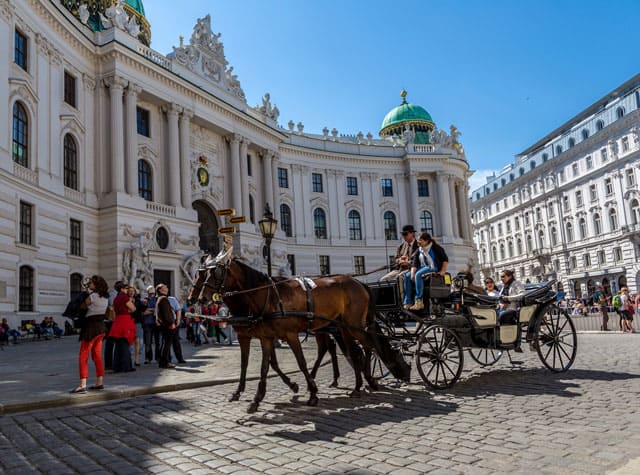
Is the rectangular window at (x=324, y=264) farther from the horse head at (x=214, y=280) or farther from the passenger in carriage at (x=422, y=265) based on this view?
the horse head at (x=214, y=280)

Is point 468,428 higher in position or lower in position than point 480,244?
lower

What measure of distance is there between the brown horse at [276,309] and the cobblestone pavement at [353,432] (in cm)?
73

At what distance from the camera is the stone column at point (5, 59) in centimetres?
2199

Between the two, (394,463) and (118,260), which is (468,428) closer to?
(394,463)

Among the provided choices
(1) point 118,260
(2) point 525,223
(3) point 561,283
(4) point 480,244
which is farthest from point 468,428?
(4) point 480,244

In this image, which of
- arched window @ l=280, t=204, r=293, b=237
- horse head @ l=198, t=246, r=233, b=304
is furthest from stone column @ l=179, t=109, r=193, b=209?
horse head @ l=198, t=246, r=233, b=304

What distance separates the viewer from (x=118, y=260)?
2712 centimetres

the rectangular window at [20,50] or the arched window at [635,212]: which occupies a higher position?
the rectangular window at [20,50]

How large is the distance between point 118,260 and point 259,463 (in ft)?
80.3

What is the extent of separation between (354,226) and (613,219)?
29218mm

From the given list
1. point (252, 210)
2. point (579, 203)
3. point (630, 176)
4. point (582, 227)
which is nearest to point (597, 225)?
point (582, 227)

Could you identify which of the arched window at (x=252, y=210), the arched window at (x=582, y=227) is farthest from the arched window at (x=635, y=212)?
the arched window at (x=252, y=210)

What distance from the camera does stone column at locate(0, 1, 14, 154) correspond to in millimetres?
21987

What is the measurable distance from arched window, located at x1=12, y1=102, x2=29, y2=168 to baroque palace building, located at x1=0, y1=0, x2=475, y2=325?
0.06m
